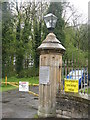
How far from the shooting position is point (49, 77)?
513 cm

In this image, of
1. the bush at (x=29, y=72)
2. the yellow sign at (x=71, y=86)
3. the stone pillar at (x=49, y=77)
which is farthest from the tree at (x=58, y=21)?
the yellow sign at (x=71, y=86)

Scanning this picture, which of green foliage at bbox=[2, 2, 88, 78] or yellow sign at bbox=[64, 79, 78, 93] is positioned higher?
green foliage at bbox=[2, 2, 88, 78]

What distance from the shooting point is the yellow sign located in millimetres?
4965

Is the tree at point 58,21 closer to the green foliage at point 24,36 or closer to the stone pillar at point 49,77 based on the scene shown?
the green foliage at point 24,36

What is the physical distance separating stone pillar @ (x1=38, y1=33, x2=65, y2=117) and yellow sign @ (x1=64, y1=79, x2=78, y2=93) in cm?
32

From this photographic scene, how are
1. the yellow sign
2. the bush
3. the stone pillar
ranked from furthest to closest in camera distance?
the bush
the stone pillar
the yellow sign

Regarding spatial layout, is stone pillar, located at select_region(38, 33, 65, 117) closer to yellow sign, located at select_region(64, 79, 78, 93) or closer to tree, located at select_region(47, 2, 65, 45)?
yellow sign, located at select_region(64, 79, 78, 93)

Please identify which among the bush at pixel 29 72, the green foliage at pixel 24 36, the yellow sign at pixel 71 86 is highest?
the green foliage at pixel 24 36

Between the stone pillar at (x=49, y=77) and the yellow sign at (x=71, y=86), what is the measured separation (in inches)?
12.7

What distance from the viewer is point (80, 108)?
14.7 ft

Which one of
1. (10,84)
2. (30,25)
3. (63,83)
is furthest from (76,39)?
(63,83)

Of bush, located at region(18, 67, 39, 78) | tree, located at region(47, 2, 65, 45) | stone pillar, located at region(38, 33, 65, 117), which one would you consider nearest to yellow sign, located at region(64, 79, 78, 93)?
stone pillar, located at region(38, 33, 65, 117)

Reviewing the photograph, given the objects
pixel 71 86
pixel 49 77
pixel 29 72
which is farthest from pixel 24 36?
pixel 71 86

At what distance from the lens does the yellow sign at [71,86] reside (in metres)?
4.96
